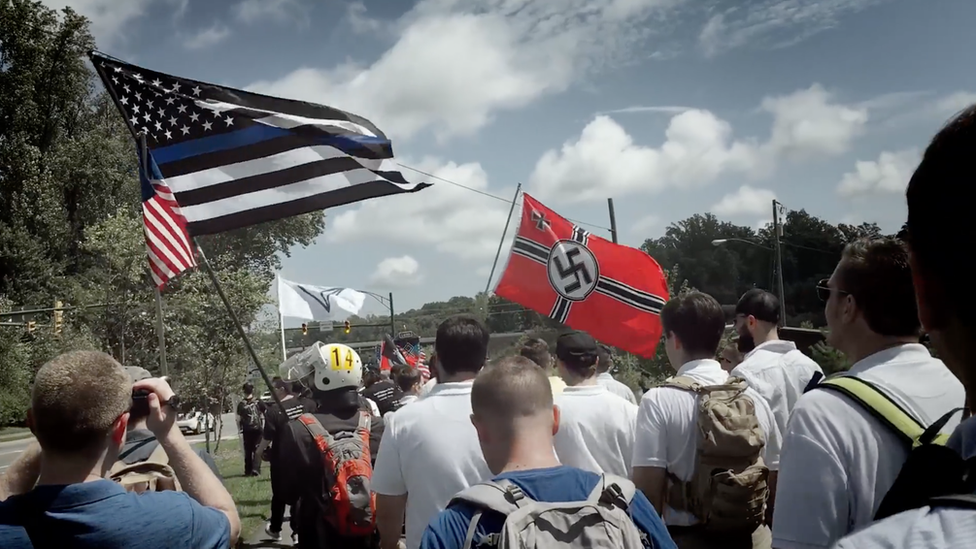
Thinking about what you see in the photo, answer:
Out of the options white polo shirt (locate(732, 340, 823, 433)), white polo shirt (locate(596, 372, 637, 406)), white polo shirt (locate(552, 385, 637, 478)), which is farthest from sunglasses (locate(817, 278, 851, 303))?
white polo shirt (locate(596, 372, 637, 406))

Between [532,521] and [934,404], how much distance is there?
1.28m

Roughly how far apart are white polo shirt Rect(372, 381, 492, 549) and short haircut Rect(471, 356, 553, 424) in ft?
3.27

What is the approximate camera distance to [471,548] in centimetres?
207

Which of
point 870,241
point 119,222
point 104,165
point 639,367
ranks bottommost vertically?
point 639,367

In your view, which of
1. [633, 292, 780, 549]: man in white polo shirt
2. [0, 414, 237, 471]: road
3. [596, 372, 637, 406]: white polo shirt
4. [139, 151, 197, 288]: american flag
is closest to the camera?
[633, 292, 780, 549]: man in white polo shirt

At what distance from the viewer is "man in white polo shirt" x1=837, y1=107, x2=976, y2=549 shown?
37.5 inches

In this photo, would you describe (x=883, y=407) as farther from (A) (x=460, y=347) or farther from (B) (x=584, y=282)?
(B) (x=584, y=282)

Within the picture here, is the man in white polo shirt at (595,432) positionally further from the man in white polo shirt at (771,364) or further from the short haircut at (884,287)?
the short haircut at (884,287)

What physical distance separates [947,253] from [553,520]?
1.35m

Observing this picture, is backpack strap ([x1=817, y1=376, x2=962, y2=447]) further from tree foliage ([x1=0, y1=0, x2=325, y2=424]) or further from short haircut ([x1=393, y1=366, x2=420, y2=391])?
tree foliage ([x1=0, y1=0, x2=325, y2=424])

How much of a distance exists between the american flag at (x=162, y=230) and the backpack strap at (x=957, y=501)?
6.28m

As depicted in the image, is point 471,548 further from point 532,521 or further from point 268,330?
point 268,330

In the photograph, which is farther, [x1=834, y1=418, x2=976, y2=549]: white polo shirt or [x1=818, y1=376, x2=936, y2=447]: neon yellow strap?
[x1=818, y1=376, x2=936, y2=447]: neon yellow strap

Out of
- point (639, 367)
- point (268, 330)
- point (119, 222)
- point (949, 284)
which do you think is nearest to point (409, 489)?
point (949, 284)
